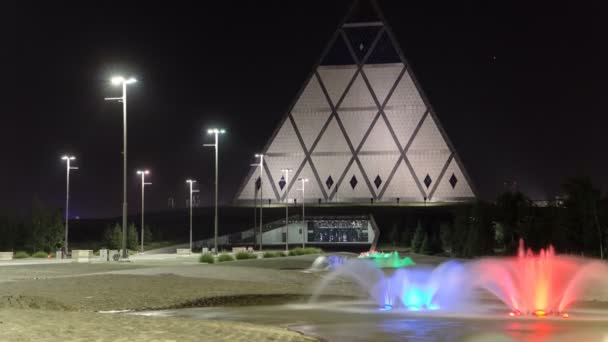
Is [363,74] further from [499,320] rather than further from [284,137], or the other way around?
[499,320]

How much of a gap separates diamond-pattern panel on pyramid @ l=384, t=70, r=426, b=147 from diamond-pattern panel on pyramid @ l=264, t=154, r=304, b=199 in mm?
10495

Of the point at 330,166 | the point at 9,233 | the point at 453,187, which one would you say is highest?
the point at 330,166

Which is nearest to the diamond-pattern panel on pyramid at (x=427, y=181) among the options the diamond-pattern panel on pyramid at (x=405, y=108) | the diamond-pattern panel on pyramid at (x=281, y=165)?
the diamond-pattern panel on pyramid at (x=405, y=108)

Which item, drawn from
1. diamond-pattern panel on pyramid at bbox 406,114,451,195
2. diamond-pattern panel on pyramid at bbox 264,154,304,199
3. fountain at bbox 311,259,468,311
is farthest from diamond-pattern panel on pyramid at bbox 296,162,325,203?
fountain at bbox 311,259,468,311

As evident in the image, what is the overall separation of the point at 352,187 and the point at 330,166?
3251 mm

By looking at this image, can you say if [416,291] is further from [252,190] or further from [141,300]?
[252,190]

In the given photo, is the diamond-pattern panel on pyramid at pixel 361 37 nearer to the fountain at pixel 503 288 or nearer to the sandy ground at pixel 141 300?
the sandy ground at pixel 141 300

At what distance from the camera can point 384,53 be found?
80625 millimetres

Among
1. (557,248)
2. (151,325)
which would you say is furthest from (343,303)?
(557,248)

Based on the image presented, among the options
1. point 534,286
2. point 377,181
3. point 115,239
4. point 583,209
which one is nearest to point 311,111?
point 377,181

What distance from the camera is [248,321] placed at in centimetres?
1095

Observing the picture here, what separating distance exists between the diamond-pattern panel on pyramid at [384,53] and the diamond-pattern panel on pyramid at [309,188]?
43.1 ft

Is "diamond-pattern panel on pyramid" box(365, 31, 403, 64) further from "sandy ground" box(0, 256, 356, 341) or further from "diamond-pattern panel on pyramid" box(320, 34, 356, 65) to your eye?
"sandy ground" box(0, 256, 356, 341)

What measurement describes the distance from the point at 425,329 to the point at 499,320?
1771 mm
